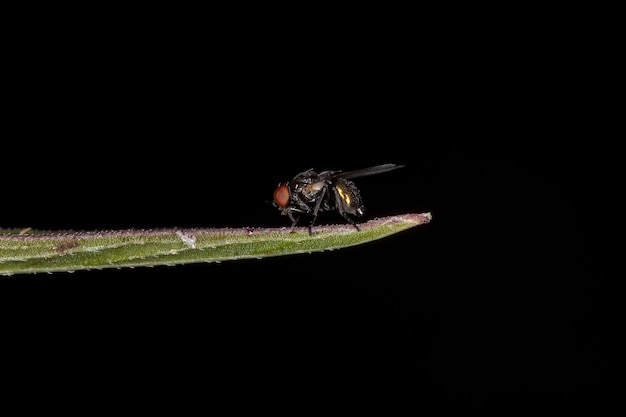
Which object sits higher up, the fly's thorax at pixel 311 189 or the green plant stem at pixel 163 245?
the fly's thorax at pixel 311 189

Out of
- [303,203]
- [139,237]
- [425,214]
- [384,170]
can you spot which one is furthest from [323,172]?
[139,237]

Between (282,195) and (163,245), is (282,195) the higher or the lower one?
the higher one

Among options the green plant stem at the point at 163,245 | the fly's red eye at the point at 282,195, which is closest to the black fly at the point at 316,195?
the fly's red eye at the point at 282,195

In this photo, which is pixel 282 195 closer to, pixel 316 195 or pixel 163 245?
pixel 316 195

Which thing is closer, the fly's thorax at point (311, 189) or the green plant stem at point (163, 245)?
the green plant stem at point (163, 245)

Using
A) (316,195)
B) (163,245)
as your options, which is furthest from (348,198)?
(163,245)

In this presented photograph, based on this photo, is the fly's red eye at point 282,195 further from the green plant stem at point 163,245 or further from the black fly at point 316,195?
the green plant stem at point 163,245

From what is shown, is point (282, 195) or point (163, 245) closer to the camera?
point (163, 245)

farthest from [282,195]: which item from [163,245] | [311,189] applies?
[163,245]
